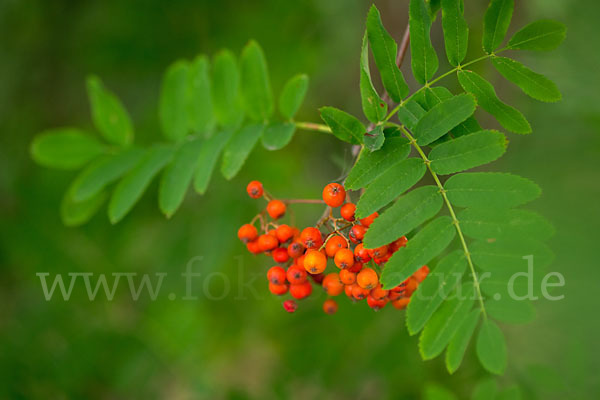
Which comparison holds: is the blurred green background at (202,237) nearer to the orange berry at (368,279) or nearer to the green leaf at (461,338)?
the green leaf at (461,338)

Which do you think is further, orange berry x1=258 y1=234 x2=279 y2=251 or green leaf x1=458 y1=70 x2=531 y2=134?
orange berry x1=258 y1=234 x2=279 y2=251

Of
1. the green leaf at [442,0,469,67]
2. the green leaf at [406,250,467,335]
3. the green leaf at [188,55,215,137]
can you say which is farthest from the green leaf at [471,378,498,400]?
the green leaf at [188,55,215,137]

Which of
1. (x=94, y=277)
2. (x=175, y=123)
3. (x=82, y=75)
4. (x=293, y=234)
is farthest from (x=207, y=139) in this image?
(x=82, y=75)

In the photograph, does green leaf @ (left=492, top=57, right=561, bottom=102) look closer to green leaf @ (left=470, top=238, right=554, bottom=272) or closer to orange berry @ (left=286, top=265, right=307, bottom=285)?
green leaf @ (left=470, top=238, right=554, bottom=272)

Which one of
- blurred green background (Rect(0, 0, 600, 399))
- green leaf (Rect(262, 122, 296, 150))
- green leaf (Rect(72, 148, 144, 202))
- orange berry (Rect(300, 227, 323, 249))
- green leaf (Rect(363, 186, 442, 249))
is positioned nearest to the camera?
green leaf (Rect(363, 186, 442, 249))

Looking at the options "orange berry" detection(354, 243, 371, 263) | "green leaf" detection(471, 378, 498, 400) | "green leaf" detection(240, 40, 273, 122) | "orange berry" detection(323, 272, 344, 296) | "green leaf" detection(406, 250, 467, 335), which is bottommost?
"green leaf" detection(471, 378, 498, 400)

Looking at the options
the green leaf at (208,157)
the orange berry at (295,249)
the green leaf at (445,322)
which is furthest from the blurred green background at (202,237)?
the orange berry at (295,249)

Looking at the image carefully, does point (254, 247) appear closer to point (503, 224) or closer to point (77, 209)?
point (503, 224)
